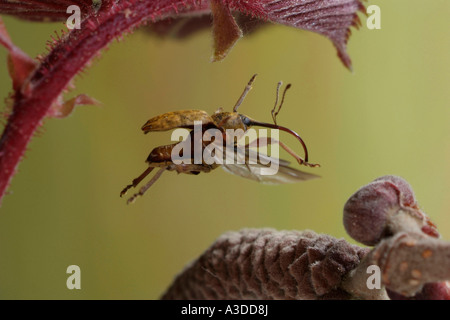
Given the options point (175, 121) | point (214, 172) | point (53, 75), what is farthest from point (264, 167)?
point (214, 172)

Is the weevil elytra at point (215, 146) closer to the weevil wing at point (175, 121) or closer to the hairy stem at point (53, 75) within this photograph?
the weevil wing at point (175, 121)

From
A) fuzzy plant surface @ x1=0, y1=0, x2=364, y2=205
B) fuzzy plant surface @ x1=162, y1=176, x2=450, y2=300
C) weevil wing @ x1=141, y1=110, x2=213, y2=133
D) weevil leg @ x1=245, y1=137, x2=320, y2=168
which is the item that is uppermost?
fuzzy plant surface @ x1=0, y1=0, x2=364, y2=205

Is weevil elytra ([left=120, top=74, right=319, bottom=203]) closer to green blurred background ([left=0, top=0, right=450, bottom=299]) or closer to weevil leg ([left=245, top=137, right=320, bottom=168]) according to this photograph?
weevil leg ([left=245, top=137, right=320, bottom=168])

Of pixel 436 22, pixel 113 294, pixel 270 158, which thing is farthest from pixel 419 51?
pixel 113 294

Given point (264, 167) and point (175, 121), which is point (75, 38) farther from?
point (264, 167)

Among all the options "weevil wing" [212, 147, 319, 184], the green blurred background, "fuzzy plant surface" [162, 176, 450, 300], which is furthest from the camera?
the green blurred background

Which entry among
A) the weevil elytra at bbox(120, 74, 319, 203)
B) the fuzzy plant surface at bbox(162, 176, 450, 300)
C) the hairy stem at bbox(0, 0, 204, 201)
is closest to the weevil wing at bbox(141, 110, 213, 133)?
the weevil elytra at bbox(120, 74, 319, 203)
